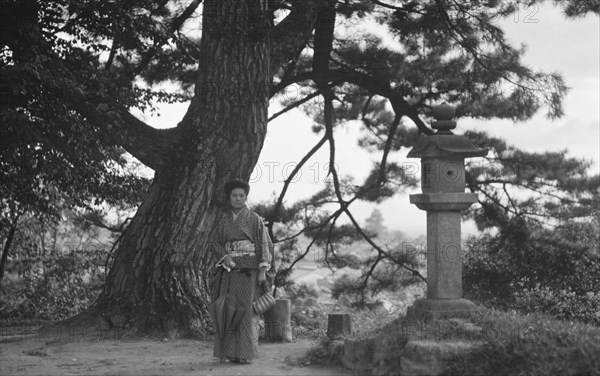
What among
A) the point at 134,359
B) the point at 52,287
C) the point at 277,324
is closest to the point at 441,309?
the point at 277,324

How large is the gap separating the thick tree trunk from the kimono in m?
1.56

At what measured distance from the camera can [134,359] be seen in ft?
22.3

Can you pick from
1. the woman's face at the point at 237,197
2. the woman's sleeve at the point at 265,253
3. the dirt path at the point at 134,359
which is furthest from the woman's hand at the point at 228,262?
the dirt path at the point at 134,359

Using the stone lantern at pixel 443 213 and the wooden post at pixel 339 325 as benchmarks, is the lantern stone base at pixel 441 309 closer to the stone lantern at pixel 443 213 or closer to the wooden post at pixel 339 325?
the stone lantern at pixel 443 213

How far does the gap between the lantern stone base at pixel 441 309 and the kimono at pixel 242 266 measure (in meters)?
1.42

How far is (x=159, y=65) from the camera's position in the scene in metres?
11.5

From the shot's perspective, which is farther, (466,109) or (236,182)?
(466,109)

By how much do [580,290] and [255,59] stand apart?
246 inches

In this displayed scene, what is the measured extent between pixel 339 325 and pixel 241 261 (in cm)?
123

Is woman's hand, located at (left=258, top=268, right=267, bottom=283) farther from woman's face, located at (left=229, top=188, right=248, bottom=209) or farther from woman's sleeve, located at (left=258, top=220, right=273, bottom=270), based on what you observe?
woman's face, located at (left=229, top=188, right=248, bottom=209)

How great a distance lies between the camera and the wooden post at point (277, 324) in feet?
25.7

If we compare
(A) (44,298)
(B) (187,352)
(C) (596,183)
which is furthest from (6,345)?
(C) (596,183)

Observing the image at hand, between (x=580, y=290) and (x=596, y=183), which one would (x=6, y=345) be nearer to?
(x=580, y=290)

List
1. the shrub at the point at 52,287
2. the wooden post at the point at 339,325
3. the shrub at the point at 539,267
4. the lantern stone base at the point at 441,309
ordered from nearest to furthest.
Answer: the lantern stone base at the point at 441,309
the wooden post at the point at 339,325
the shrub at the point at 539,267
the shrub at the point at 52,287
